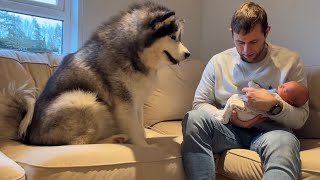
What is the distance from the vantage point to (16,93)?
1614mm

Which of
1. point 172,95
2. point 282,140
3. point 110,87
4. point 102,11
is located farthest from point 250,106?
point 102,11

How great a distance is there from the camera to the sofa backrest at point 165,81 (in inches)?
76.0

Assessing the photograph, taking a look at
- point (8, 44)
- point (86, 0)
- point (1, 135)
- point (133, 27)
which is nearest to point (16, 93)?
point (1, 135)

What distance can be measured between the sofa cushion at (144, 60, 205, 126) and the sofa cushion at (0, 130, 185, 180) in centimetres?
85

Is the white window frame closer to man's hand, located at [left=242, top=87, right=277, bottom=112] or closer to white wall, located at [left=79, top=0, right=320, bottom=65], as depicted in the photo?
white wall, located at [left=79, top=0, right=320, bottom=65]

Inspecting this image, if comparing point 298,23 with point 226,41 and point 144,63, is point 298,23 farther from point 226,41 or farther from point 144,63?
point 144,63

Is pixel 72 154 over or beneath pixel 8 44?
beneath

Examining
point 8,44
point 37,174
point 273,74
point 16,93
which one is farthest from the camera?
point 8,44

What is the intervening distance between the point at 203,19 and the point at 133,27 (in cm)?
178

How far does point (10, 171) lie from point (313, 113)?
1.58 m

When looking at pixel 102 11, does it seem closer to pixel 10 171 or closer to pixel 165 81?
pixel 165 81

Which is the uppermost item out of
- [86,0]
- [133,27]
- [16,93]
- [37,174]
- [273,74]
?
[86,0]

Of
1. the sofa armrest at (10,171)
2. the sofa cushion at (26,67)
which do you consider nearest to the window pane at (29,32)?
the sofa cushion at (26,67)

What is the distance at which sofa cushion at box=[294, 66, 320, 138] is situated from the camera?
194 centimetres
